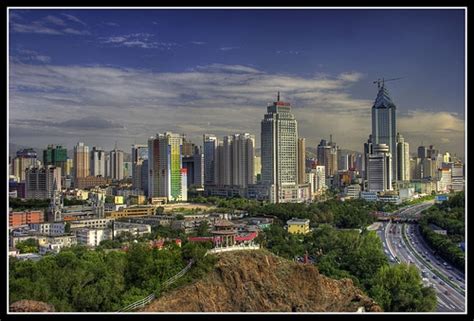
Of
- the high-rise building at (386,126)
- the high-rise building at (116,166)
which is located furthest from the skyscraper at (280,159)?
the high-rise building at (116,166)

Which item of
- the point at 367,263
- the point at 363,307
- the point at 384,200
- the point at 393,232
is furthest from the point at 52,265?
the point at 384,200

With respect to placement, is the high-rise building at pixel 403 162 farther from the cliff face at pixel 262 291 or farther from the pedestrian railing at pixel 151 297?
the pedestrian railing at pixel 151 297

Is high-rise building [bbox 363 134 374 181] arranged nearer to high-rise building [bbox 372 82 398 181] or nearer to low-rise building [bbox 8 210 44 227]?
high-rise building [bbox 372 82 398 181]

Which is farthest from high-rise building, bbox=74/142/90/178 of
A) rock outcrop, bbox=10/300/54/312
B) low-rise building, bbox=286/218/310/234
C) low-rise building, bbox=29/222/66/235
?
rock outcrop, bbox=10/300/54/312

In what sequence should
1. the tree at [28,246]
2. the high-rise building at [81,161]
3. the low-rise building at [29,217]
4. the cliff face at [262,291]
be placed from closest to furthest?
the cliff face at [262,291]
the tree at [28,246]
the low-rise building at [29,217]
the high-rise building at [81,161]

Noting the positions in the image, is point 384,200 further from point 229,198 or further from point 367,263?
point 367,263
